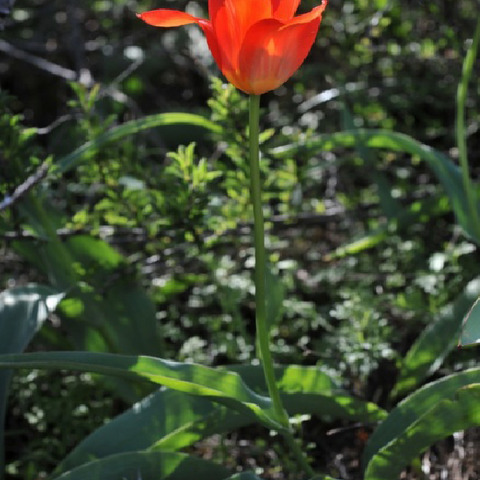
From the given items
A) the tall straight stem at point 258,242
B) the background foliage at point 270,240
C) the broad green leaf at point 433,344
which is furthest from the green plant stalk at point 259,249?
the broad green leaf at point 433,344

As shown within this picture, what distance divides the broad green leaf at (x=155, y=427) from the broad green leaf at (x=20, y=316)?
177 millimetres

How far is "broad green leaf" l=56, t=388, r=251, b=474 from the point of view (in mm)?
1266

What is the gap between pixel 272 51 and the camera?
0.93 meters

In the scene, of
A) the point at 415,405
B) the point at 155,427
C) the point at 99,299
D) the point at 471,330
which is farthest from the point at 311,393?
the point at 99,299

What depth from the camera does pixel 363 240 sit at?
6.06ft

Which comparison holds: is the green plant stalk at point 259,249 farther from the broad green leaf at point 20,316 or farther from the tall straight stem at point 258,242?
the broad green leaf at point 20,316

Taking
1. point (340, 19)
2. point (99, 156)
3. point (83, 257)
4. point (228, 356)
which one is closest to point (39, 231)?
point (83, 257)

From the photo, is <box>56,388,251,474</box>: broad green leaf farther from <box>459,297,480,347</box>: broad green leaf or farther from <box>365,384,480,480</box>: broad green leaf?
<box>459,297,480,347</box>: broad green leaf

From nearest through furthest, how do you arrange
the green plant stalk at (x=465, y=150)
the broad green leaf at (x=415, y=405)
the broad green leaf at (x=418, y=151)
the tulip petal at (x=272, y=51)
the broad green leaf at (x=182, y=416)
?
the tulip petal at (x=272, y=51) < the broad green leaf at (x=415, y=405) < the broad green leaf at (x=182, y=416) < the green plant stalk at (x=465, y=150) < the broad green leaf at (x=418, y=151)

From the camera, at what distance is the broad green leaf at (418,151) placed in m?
1.59

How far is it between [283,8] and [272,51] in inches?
2.6

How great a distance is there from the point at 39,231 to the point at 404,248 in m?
0.92

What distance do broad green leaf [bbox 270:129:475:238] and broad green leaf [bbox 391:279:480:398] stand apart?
17cm

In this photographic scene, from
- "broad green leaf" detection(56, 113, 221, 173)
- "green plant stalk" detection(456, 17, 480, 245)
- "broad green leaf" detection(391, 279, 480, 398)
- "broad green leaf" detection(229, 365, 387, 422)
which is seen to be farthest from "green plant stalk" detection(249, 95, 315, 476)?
"green plant stalk" detection(456, 17, 480, 245)
